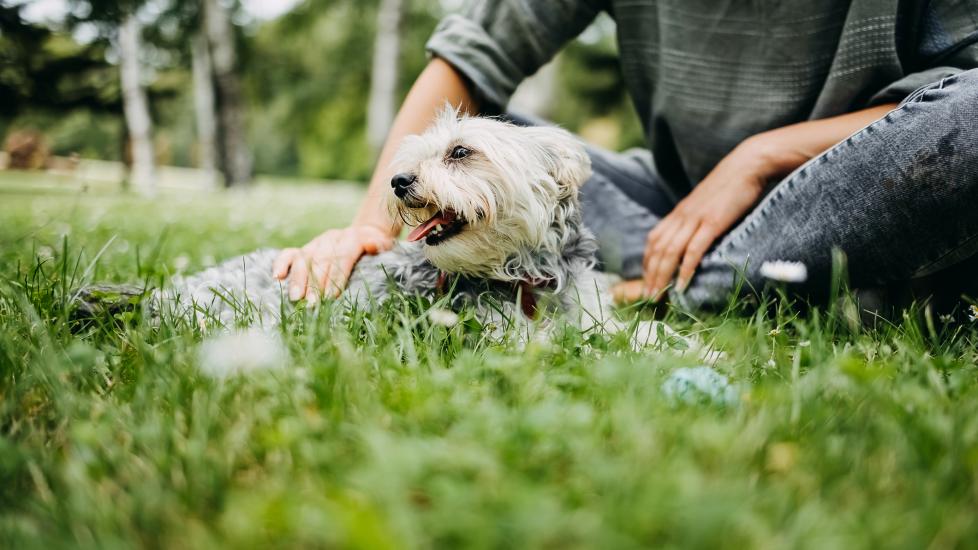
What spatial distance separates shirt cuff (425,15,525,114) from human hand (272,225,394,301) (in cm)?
98

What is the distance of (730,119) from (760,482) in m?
2.44

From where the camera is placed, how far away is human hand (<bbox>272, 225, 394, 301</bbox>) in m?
2.57

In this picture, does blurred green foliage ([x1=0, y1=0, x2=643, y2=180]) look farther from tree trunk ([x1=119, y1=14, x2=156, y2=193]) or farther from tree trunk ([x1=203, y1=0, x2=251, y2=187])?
tree trunk ([x1=203, y1=0, x2=251, y2=187])

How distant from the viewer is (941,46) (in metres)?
2.74

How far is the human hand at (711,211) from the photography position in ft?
9.32

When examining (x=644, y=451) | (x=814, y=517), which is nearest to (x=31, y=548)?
(x=644, y=451)

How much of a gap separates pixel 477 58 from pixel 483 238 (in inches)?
46.9

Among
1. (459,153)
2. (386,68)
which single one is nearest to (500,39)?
(459,153)

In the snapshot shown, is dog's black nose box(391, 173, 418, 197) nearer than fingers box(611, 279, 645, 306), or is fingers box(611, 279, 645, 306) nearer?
dog's black nose box(391, 173, 418, 197)

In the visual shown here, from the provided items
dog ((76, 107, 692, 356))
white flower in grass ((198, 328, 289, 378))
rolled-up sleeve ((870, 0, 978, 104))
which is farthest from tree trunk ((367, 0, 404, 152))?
white flower in grass ((198, 328, 289, 378))

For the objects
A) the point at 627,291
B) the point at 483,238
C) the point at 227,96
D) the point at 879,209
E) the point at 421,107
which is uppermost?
the point at 227,96

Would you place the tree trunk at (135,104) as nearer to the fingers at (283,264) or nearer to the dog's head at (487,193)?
the fingers at (283,264)

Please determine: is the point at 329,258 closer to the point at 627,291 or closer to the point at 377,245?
the point at 377,245

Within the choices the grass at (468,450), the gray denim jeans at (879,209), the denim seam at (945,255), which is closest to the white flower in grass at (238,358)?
the grass at (468,450)
